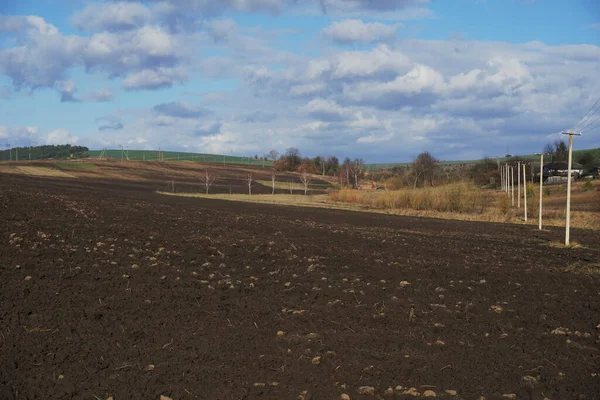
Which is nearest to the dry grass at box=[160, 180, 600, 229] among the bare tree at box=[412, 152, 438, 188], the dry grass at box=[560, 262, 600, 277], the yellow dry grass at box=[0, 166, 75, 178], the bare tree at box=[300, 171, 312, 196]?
the bare tree at box=[412, 152, 438, 188]

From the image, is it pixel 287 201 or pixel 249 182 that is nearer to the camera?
pixel 287 201

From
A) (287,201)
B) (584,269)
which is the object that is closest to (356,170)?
(287,201)

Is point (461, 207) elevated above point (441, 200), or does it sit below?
below

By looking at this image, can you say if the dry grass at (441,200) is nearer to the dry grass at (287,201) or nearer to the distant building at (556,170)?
the dry grass at (287,201)

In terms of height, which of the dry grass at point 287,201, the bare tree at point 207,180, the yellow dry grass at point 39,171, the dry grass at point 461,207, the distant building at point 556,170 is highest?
the distant building at point 556,170

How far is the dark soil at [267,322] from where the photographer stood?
7609 mm

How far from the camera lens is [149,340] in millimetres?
8922

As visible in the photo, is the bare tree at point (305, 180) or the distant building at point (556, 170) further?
the distant building at point (556, 170)

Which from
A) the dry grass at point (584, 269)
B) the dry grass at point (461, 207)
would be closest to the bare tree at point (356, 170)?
the dry grass at point (461, 207)

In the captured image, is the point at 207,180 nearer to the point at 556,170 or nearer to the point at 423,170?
the point at 423,170

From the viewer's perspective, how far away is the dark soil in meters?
7.61

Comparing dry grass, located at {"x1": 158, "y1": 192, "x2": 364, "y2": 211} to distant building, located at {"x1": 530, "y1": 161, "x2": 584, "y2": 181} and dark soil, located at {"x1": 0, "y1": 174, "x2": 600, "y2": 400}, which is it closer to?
dark soil, located at {"x1": 0, "y1": 174, "x2": 600, "y2": 400}

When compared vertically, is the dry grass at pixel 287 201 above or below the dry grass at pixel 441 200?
below

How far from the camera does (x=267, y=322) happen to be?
402 inches
